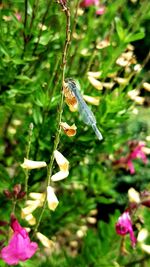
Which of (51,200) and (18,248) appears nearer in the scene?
(51,200)

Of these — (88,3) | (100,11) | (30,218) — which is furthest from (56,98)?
(100,11)

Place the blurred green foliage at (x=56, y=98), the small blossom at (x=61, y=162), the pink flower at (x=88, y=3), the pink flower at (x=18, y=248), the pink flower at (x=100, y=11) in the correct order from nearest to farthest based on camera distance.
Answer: the small blossom at (x=61, y=162), the pink flower at (x=18, y=248), the blurred green foliage at (x=56, y=98), the pink flower at (x=88, y=3), the pink flower at (x=100, y=11)

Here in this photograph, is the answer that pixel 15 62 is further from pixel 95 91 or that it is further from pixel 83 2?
pixel 83 2

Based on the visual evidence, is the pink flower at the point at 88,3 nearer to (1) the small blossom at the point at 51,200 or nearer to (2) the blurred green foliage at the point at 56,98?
(2) the blurred green foliage at the point at 56,98

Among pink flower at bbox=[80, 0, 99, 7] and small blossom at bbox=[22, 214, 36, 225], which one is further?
pink flower at bbox=[80, 0, 99, 7]

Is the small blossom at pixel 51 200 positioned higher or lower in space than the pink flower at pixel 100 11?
lower

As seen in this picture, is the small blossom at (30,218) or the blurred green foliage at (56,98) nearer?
the small blossom at (30,218)

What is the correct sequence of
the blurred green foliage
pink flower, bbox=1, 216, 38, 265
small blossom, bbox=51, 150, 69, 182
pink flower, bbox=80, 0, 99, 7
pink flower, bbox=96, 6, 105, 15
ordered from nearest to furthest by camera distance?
small blossom, bbox=51, 150, 69, 182 → pink flower, bbox=1, 216, 38, 265 → the blurred green foliage → pink flower, bbox=80, 0, 99, 7 → pink flower, bbox=96, 6, 105, 15

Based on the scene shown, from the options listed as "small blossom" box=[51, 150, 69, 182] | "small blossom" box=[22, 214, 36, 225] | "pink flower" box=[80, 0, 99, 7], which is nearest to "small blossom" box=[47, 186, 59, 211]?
"small blossom" box=[51, 150, 69, 182]

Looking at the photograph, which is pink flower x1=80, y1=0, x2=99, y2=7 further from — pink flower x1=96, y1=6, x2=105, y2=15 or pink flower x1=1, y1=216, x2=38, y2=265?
pink flower x1=1, y1=216, x2=38, y2=265

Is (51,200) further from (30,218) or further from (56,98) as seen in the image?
(56,98)

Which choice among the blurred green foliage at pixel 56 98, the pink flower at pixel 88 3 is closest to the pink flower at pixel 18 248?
the blurred green foliage at pixel 56 98
